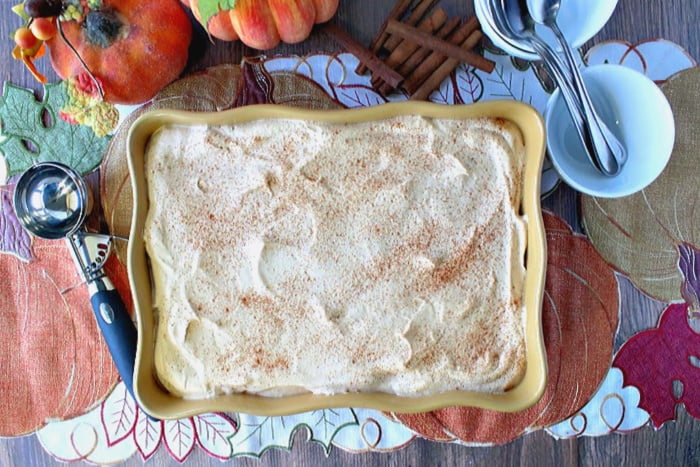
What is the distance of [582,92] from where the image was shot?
110cm

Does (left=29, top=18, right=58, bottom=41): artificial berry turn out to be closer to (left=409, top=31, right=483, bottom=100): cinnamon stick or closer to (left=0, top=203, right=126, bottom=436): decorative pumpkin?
(left=0, top=203, right=126, bottom=436): decorative pumpkin

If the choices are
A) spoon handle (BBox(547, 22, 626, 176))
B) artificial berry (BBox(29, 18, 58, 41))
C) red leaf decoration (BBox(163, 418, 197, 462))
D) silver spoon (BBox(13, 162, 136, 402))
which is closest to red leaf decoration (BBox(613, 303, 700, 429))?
spoon handle (BBox(547, 22, 626, 176))

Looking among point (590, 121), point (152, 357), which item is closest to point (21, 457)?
point (152, 357)

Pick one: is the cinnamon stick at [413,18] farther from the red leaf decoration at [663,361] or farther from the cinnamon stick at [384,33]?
the red leaf decoration at [663,361]

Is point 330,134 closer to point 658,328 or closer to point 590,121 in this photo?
point 590,121

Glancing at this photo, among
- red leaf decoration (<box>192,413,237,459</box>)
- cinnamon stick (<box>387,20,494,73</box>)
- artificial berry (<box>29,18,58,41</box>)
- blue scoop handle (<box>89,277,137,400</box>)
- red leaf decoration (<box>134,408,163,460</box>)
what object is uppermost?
cinnamon stick (<box>387,20,494,73</box>)

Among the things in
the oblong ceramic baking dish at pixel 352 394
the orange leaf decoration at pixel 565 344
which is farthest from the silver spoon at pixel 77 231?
the orange leaf decoration at pixel 565 344

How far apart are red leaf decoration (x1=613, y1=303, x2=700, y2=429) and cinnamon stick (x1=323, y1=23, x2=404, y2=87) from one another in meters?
0.81

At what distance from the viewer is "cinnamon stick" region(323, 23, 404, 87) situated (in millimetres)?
1217

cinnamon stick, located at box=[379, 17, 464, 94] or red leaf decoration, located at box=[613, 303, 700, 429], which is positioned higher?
cinnamon stick, located at box=[379, 17, 464, 94]

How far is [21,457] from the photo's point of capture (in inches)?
51.3

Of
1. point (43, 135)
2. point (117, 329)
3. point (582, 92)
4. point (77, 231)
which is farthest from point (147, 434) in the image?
point (582, 92)

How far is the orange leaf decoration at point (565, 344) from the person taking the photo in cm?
126

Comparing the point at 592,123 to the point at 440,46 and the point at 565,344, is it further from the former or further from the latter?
the point at 565,344
